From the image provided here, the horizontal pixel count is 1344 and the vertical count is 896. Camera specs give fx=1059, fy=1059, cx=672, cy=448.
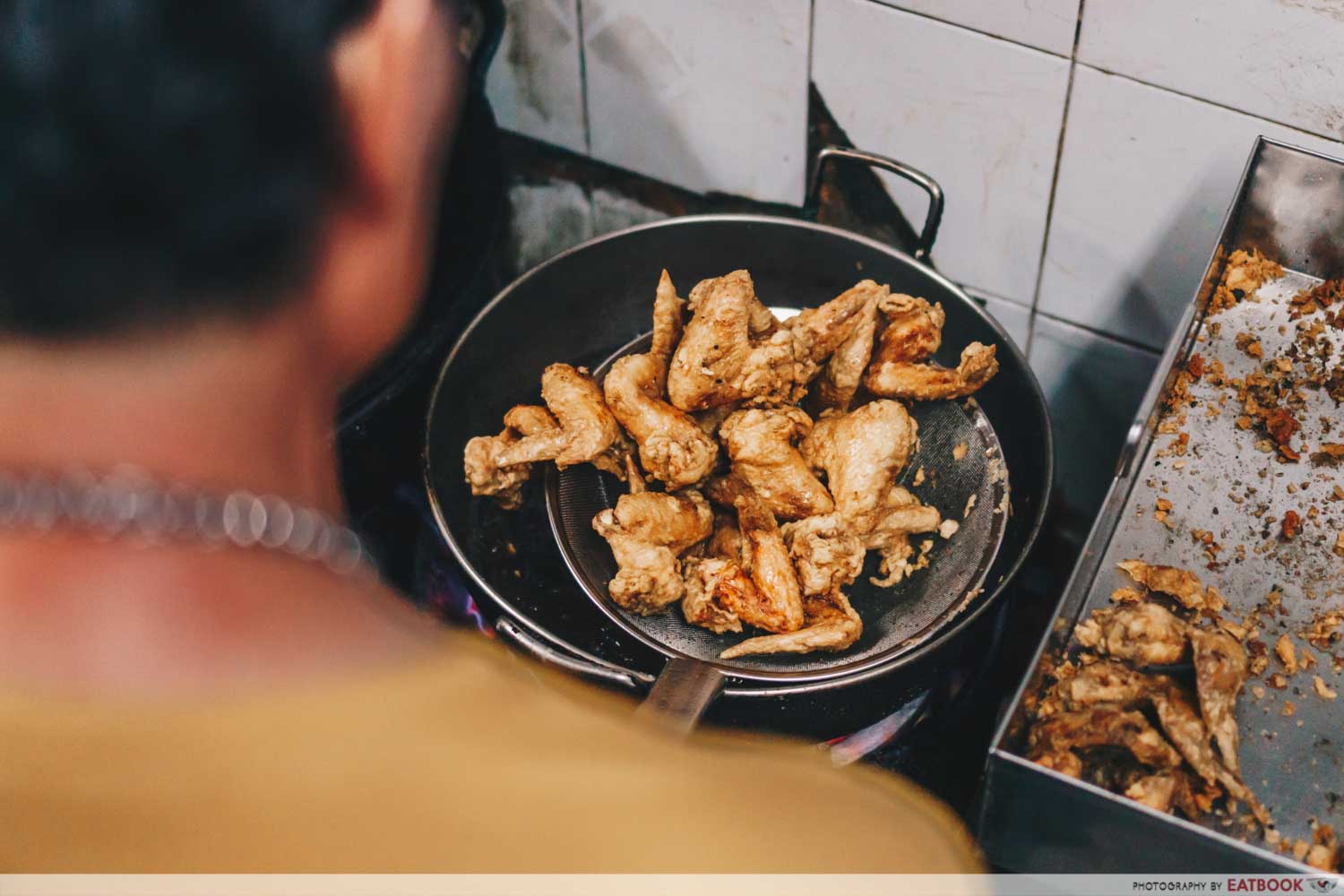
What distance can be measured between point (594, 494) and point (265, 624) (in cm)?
95

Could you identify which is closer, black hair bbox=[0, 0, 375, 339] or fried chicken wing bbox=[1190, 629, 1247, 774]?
black hair bbox=[0, 0, 375, 339]

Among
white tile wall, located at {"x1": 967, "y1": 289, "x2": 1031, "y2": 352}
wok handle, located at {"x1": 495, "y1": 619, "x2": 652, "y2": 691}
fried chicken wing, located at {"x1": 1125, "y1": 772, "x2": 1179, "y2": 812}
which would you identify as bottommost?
wok handle, located at {"x1": 495, "y1": 619, "x2": 652, "y2": 691}

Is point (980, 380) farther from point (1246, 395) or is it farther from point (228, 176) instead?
point (228, 176)

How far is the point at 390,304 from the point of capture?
752 mm

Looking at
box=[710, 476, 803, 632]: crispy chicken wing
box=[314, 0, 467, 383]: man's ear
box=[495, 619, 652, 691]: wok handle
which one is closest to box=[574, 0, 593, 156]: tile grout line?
box=[710, 476, 803, 632]: crispy chicken wing

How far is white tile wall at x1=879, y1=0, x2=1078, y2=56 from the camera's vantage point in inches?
59.1

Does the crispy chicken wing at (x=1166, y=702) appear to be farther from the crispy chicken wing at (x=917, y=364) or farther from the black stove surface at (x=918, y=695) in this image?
the crispy chicken wing at (x=917, y=364)

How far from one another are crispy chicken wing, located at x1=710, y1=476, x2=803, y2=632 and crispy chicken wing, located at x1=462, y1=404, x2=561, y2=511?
0.28 metres

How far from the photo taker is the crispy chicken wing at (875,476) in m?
1.46

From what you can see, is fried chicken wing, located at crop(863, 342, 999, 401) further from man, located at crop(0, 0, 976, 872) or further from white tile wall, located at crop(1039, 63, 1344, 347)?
man, located at crop(0, 0, 976, 872)

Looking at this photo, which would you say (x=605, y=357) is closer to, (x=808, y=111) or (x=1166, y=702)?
(x=808, y=111)

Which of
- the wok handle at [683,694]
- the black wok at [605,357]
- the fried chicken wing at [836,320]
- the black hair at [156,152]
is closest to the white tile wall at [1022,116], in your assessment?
the black wok at [605,357]

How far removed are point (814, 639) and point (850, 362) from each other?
1.45ft

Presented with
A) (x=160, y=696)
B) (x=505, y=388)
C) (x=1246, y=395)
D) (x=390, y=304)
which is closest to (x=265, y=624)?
(x=160, y=696)
